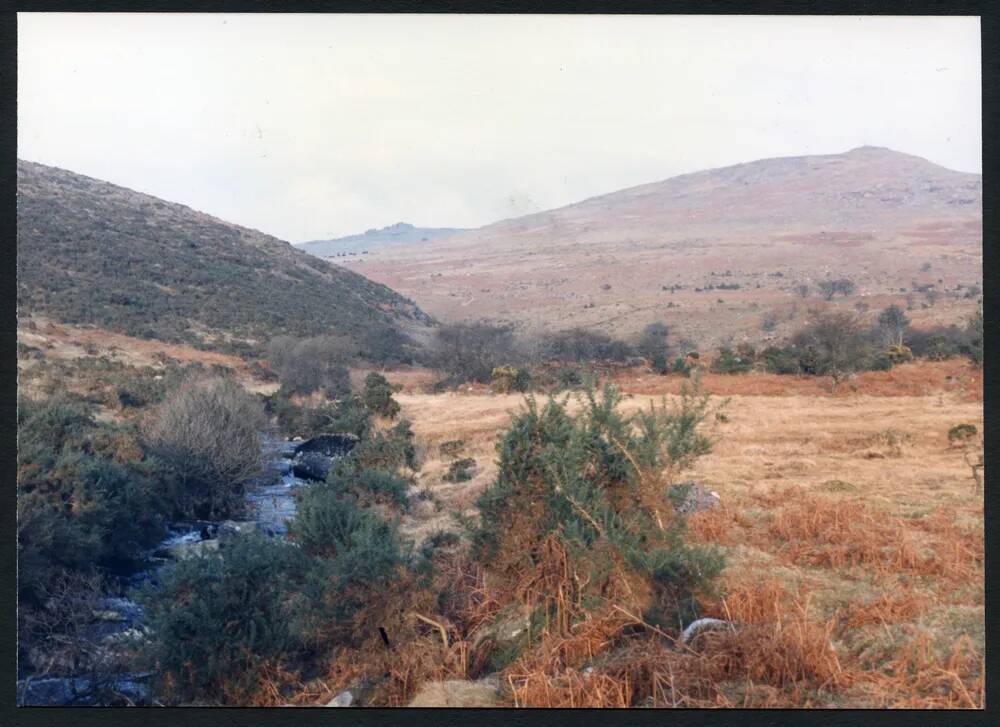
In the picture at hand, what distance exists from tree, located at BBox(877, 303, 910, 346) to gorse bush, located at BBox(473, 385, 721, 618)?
2185 cm

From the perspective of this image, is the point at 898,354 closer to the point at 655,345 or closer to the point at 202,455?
the point at 655,345

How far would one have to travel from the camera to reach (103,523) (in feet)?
27.5

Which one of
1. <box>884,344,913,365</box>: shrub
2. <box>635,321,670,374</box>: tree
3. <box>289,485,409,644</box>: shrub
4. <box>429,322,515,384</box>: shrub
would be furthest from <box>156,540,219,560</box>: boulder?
<box>884,344,913,365</box>: shrub

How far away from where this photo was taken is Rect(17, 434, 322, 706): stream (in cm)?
620

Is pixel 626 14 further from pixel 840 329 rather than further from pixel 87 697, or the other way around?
pixel 840 329

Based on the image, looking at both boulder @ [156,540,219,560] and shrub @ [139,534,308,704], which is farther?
boulder @ [156,540,219,560]

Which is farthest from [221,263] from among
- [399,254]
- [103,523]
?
[103,523]

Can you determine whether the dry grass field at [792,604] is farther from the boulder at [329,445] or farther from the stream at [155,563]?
the boulder at [329,445]

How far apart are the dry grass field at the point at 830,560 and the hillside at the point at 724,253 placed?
21397mm

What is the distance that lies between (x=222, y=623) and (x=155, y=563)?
3630 millimetres

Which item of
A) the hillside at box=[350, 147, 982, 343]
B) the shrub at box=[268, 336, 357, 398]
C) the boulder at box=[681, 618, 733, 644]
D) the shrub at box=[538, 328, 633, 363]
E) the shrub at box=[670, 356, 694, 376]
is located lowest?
the shrub at box=[670, 356, 694, 376]

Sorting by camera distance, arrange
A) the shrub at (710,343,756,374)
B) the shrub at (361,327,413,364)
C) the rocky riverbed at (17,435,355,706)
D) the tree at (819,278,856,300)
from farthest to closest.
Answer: the tree at (819,278,856,300) → the shrub at (361,327,413,364) → the shrub at (710,343,756,374) → the rocky riverbed at (17,435,355,706)

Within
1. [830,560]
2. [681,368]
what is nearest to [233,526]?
[830,560]

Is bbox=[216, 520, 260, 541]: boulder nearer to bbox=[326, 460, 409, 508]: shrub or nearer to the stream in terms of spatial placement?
the stream
